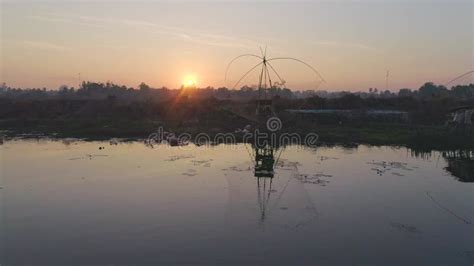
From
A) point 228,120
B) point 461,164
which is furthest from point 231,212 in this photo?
point 228,120

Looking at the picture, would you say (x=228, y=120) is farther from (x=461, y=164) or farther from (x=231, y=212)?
(x=231, y=212)

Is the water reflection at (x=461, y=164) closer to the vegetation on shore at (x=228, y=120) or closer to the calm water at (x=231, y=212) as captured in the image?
the calm water at (x=231, y=212)

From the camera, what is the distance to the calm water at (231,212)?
8.13 meters

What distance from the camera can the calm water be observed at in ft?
26.7

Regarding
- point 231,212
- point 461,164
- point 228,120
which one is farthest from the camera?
point 228,120

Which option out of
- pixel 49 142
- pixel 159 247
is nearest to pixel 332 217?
pixel 159 247

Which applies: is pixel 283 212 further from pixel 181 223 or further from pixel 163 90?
pixel 163 90

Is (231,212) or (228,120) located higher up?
(228,120)

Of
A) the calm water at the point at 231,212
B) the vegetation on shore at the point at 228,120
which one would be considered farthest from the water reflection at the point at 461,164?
the vegetation on shore at the point at 228,120

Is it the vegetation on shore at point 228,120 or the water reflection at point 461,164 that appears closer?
the water reflection at point 461,164

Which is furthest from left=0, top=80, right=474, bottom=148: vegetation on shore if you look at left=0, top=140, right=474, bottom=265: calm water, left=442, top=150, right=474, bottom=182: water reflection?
left=0, top=140, right=474, bottom=265: calm water

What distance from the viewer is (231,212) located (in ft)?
34.5

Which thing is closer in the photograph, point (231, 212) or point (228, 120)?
point (231, 212)

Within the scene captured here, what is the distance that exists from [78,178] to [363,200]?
29.9 ft
